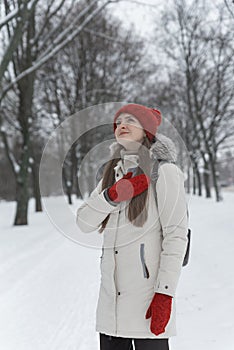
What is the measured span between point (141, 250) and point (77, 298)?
356 cm

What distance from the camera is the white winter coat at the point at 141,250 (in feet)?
6.91

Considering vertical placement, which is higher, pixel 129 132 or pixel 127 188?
pixel 129 132

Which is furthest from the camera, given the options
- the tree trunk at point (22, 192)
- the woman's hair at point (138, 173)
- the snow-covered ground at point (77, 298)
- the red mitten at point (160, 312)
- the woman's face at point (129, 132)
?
the tree trunk at point (22, 192)

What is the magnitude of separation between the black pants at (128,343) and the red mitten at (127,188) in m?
0.84

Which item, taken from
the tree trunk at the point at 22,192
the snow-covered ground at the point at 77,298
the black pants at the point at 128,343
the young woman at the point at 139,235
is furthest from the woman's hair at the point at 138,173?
the tree trunk at the point at 22,192

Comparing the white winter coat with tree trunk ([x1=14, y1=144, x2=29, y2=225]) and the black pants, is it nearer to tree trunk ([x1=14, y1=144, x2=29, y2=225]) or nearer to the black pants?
the black pants

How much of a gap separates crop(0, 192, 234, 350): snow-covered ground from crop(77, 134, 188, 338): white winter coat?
43.2 inches

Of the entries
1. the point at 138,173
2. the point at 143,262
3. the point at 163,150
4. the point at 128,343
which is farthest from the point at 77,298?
the point at 163,150

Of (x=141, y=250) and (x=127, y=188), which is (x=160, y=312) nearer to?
(x=141, y=250)

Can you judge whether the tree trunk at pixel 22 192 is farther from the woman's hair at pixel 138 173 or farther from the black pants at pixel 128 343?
the black pants at pixel 128 343

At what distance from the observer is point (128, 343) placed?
2.37 metres

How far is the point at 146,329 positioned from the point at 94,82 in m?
19.4

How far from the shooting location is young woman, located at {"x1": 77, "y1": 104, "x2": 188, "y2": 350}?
210cm

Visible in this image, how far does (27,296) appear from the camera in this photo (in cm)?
566
